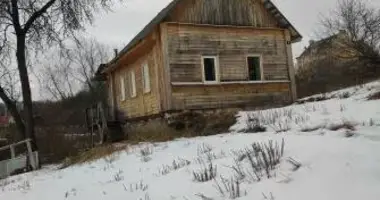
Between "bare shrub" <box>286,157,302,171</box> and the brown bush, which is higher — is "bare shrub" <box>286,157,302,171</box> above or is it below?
below

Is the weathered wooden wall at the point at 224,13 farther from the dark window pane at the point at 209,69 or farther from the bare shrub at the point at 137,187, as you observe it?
the bare shrub at the point at 137,187

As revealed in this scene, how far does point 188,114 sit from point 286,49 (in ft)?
19.3

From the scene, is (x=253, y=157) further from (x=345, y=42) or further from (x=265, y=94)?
(x=345, y=42)

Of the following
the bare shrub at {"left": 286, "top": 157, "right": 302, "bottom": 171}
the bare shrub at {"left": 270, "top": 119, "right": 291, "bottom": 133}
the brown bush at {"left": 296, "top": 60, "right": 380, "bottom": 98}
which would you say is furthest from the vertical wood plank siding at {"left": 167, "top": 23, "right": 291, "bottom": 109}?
the bare shrub at {"left": 286, "top": 157, "right": 302, "bottom": 171}

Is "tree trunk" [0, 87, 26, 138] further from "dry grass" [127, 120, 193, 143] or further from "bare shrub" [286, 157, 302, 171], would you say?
"bare shrub" [286, 157, 302, 171]

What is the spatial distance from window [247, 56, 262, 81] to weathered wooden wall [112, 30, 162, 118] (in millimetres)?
4122

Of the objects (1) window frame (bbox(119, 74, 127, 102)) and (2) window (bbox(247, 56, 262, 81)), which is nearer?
(2) window (bbox(247, 56, 262, 81))

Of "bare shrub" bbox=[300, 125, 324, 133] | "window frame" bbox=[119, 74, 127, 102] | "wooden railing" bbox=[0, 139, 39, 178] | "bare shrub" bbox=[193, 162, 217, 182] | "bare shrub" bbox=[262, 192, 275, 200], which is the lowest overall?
"wooden railing" bbox=[0, 139, 39, 178]

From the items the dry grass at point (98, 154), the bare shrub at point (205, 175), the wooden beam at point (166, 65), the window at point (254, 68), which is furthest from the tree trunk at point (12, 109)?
the bare shrub at point (205, 175)

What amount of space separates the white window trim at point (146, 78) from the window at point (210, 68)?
8.56 feet

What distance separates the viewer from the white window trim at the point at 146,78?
67.6 feet

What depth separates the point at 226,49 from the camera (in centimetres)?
1986

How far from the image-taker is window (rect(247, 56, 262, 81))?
20.7m

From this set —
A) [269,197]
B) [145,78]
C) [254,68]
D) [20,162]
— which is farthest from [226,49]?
[269,197]
